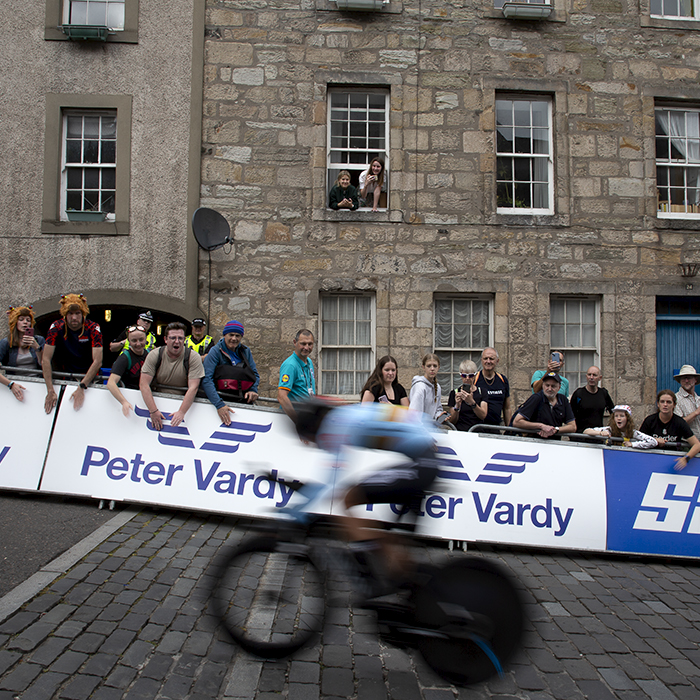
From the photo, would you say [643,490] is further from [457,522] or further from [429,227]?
[429,227]

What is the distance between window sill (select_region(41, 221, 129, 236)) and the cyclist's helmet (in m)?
8.51

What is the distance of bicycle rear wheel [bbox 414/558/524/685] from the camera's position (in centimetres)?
311

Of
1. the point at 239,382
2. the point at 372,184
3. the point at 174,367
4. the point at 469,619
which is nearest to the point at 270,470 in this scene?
the point at 239,382

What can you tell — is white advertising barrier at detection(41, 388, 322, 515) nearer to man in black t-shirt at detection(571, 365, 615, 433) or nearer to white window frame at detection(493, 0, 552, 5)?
man in black t-shirt at detection(571, 365, 615, 433)

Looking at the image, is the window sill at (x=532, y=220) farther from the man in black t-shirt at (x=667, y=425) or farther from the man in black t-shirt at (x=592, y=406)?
the man in black t-shirt at (x=667, y=425)

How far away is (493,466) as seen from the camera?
242 inches

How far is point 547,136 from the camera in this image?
11312 mm

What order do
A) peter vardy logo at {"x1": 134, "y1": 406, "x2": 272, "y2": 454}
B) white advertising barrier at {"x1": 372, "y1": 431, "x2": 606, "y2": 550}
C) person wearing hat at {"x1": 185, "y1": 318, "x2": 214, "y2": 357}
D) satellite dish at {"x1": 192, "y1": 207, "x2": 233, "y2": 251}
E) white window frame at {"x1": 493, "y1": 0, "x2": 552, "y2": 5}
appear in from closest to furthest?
white advertising barrier at {"x1": 372, "y1": 431, "x2": 606, "y2": 550}
peter vardy logo at {"x1": 134, "y1": 406, "x2": 272, "y2": 454}
person wearing hat at {"x1": 185, "y1": 318, "x2": 214, "y2": 357}
satellite dish at {"x1": 192, "y1": 207, "x2": 233, "y2": 251}
white window frame at {"x1": 493, "y1": 0, "x2": 552, "y2": 5}

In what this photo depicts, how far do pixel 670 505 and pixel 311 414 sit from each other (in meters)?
4.61

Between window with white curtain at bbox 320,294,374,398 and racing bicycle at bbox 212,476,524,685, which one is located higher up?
window with white curtain at bbox 320,294,374,398

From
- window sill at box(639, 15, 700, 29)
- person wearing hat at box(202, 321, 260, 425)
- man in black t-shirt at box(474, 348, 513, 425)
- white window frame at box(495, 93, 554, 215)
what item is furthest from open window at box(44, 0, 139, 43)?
window sill at box(639, 15, 700, 29)

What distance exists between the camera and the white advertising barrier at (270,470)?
6062 mm

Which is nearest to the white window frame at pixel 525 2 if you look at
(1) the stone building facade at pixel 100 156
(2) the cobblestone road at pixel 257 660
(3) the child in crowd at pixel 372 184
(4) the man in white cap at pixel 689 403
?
(3) the child in crowd at pixel 372 184

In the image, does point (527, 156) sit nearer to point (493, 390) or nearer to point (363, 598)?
point (493, 390)
